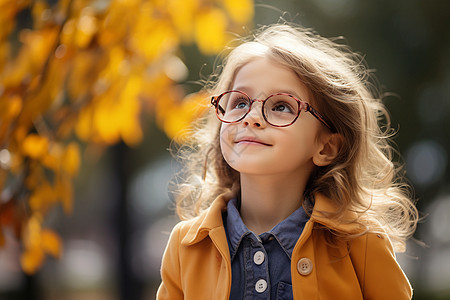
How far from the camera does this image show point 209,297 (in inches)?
49.3

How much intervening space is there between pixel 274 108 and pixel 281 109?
0.05 feet

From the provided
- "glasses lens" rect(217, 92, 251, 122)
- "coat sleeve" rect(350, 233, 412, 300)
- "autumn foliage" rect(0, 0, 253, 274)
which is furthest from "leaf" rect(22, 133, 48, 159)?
"coat sleeve" rect(350, 233, 412, 300)

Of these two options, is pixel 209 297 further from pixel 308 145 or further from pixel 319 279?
pixel 308 145

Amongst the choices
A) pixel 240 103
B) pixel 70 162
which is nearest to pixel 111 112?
pixel 70 162

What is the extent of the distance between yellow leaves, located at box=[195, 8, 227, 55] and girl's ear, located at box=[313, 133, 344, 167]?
1.64ft

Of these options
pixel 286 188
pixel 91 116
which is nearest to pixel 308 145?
pixel 286 188

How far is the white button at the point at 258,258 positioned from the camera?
1.22m

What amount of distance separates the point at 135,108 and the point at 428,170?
2.52 metres

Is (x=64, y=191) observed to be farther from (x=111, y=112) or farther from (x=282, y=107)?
(x=282, y=107)

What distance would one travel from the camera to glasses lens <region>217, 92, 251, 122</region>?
1.25 metres

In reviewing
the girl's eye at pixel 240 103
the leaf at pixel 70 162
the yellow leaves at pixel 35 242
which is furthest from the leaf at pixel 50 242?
the girl's eye at pixel 240 103

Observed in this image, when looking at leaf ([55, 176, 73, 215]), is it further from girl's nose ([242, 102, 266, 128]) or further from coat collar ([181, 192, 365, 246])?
girl's nose ([242, 102, 266, 128])

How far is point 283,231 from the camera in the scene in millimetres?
1241

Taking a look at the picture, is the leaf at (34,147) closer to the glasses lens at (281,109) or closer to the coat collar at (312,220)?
the coat collar at (312,220)
